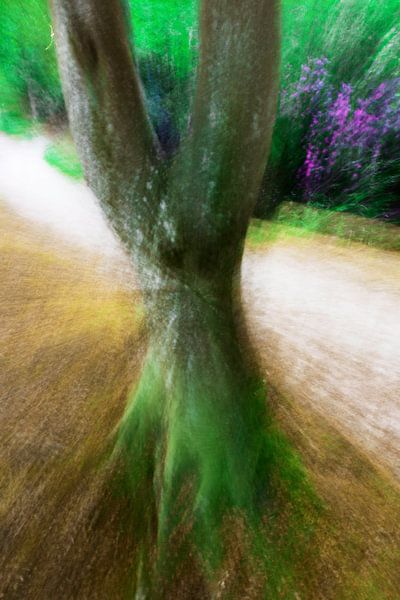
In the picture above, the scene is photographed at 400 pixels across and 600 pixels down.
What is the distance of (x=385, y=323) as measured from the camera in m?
2.91

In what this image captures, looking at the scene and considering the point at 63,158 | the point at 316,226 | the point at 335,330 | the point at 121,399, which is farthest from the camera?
the point at 63,158

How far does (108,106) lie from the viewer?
1646 millimetres

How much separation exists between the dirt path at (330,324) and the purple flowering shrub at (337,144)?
440 millimetres

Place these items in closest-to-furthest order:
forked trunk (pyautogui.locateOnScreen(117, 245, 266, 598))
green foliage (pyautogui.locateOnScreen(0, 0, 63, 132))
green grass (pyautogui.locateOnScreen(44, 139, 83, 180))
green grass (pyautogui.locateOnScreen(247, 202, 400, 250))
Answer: forked trunk (pyautogui.locateOnScreen(117, 245, 266, 598)), green grass (pyautogui.locateOnScreen(247, 202, 400, 250)), green foliage (pyautogui.locateOnScreen(0, 0, 63, 132)), green grass (pyautogui.locateOnScreen(44, 139, 83, 180))

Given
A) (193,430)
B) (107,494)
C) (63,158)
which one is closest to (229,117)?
(193,430)

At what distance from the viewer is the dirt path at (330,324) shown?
243cm

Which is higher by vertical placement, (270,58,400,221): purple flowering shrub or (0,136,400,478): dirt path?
(270,58,400,221): purple flowering shrub

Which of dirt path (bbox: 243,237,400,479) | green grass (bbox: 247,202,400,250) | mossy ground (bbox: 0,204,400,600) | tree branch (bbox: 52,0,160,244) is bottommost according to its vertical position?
mossy ground (bbox: 0,204,400,600)

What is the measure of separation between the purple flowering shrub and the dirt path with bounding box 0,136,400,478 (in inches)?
17.3

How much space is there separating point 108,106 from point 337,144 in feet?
7.85

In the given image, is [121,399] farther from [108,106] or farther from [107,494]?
[108,106]

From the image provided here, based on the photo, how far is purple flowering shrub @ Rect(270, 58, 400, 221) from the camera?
3.38 metres

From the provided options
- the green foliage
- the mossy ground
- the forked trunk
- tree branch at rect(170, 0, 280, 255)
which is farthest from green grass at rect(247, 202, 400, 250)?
the green foliage

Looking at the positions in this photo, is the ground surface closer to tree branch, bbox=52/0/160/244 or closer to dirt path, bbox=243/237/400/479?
dirt path, bbox=243/237/400/479
